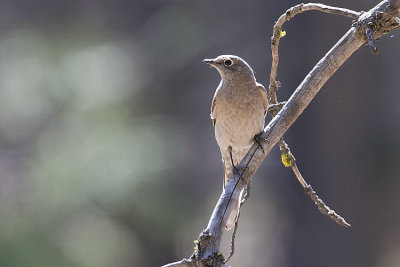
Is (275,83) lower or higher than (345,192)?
lower

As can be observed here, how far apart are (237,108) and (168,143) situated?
17.3ft

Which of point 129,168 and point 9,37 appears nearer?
point 129,168

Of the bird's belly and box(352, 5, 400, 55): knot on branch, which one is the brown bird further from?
box(352, 5, 400, 55): knot on branch

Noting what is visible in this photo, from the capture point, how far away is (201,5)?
11320mm

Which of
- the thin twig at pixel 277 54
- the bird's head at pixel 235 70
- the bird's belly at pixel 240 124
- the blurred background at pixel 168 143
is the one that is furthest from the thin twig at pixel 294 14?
the blurred background at pixel 168 143

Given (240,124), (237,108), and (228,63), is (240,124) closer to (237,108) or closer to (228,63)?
(237,108)

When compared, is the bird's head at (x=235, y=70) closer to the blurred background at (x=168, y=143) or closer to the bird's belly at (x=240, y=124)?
the bird's belly at (x=240, y=124)

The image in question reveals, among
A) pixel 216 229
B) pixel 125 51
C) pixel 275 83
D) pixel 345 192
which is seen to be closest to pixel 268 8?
pixel 125 51

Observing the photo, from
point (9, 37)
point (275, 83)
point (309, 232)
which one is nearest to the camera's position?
point (275, 83)

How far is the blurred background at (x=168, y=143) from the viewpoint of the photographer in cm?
879

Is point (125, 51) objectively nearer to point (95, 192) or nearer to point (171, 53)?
point (171, 53)

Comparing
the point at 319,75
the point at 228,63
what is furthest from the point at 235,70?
the point at 319,75

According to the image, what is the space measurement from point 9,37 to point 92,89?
1.96 meters

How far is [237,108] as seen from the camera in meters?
4.40
